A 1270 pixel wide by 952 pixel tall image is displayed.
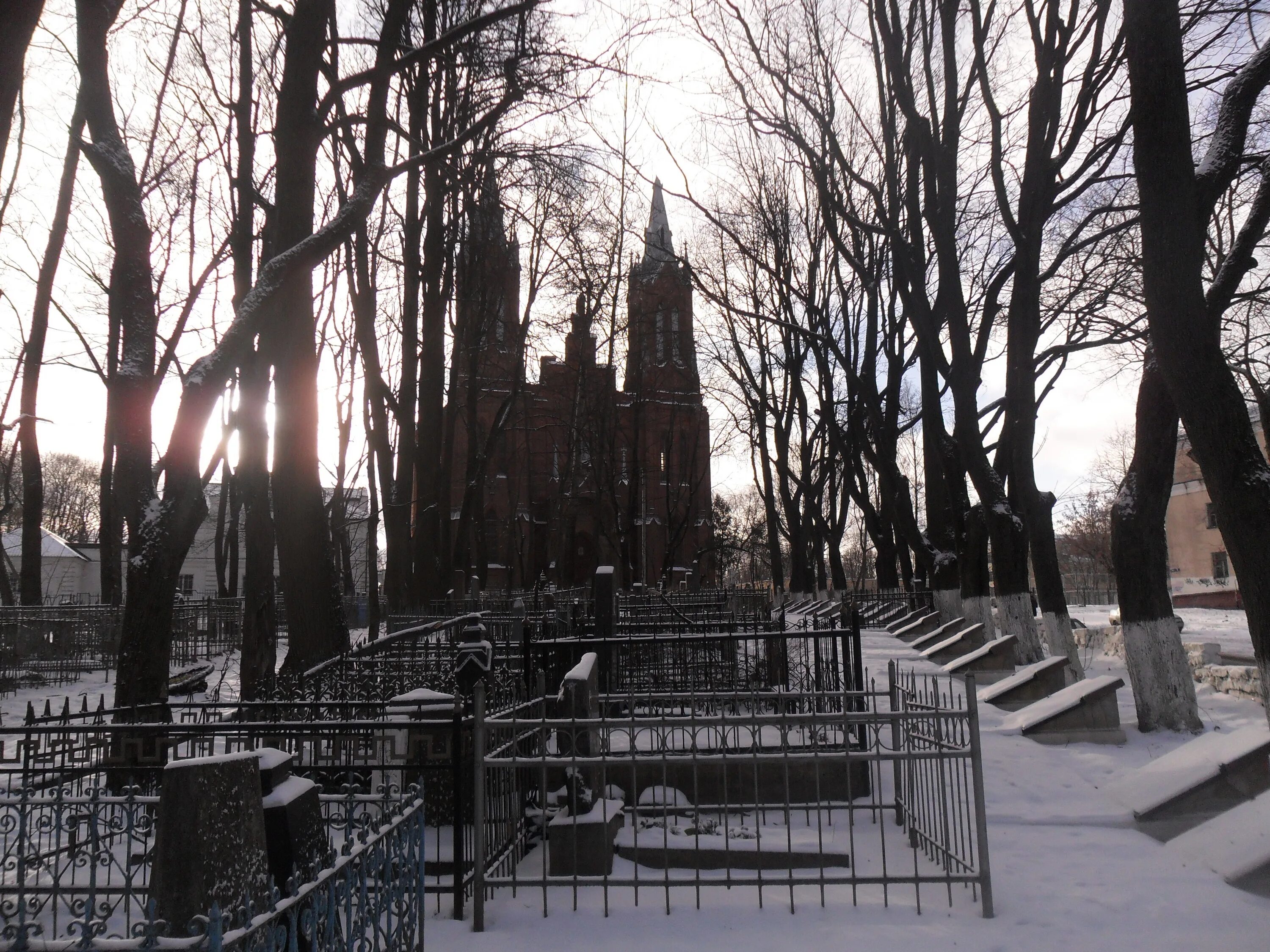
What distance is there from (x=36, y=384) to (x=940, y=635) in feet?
67.4

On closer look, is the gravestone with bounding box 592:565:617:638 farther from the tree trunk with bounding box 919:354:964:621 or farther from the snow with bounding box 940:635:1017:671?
the tree trunk with bounding box 919:354:964:621

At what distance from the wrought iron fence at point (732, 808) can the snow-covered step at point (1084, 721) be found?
→ 8.36ft

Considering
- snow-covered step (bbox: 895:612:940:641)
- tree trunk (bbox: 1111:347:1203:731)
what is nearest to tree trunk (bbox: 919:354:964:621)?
snow-covered step (bbox: 895:612:940:641)

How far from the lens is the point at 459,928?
5418 millimetres

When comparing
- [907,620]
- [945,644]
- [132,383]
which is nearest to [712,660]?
[945,644]

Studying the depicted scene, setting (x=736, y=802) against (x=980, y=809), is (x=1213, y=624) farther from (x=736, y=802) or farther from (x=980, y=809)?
(x=980, y=809)

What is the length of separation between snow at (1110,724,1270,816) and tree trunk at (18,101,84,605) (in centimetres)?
1800

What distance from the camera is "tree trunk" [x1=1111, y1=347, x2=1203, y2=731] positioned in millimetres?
9945

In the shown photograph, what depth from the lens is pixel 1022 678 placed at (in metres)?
11.8

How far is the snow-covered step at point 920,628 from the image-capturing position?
22.8 meters

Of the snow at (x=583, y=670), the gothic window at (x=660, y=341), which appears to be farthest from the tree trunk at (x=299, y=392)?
the gothic window at (x=660, y=341)

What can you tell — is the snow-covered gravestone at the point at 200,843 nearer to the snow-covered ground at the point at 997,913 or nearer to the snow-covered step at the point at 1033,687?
the snow-covered ground at the point at 997,913

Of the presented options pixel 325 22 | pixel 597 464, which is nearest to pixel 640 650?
pixel 325 22

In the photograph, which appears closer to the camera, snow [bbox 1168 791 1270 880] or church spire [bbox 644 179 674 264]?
snow [bbox 1168 791 1270 880]
